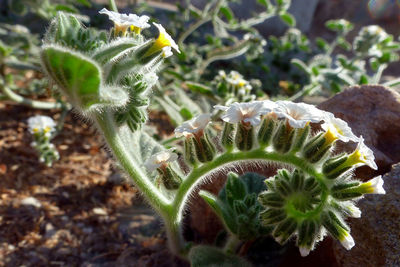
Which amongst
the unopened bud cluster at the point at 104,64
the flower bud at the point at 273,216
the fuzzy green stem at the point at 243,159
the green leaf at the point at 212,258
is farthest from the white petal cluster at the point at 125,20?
the green leaf at the point at 212,258

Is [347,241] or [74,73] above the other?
[74,73]

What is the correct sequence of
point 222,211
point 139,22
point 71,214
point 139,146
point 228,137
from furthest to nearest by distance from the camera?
point 71,214 → point 139,146 → point 222,211 → point 139,22 → point 228,137

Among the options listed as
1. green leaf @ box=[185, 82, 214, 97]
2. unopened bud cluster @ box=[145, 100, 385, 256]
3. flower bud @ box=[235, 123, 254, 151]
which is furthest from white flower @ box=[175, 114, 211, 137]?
green leaf @ box=[185, 82, 214, 97]

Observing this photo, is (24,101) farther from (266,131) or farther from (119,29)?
(266,131)

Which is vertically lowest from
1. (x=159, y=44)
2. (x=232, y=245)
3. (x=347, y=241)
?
(x=347, y=241)

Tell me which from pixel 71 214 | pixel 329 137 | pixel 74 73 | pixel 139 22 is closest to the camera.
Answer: pixel 74 73

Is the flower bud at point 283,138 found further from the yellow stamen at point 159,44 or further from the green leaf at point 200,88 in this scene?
the green leaf at point 200,88

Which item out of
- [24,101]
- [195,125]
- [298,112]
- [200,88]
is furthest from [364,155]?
[24,101]
